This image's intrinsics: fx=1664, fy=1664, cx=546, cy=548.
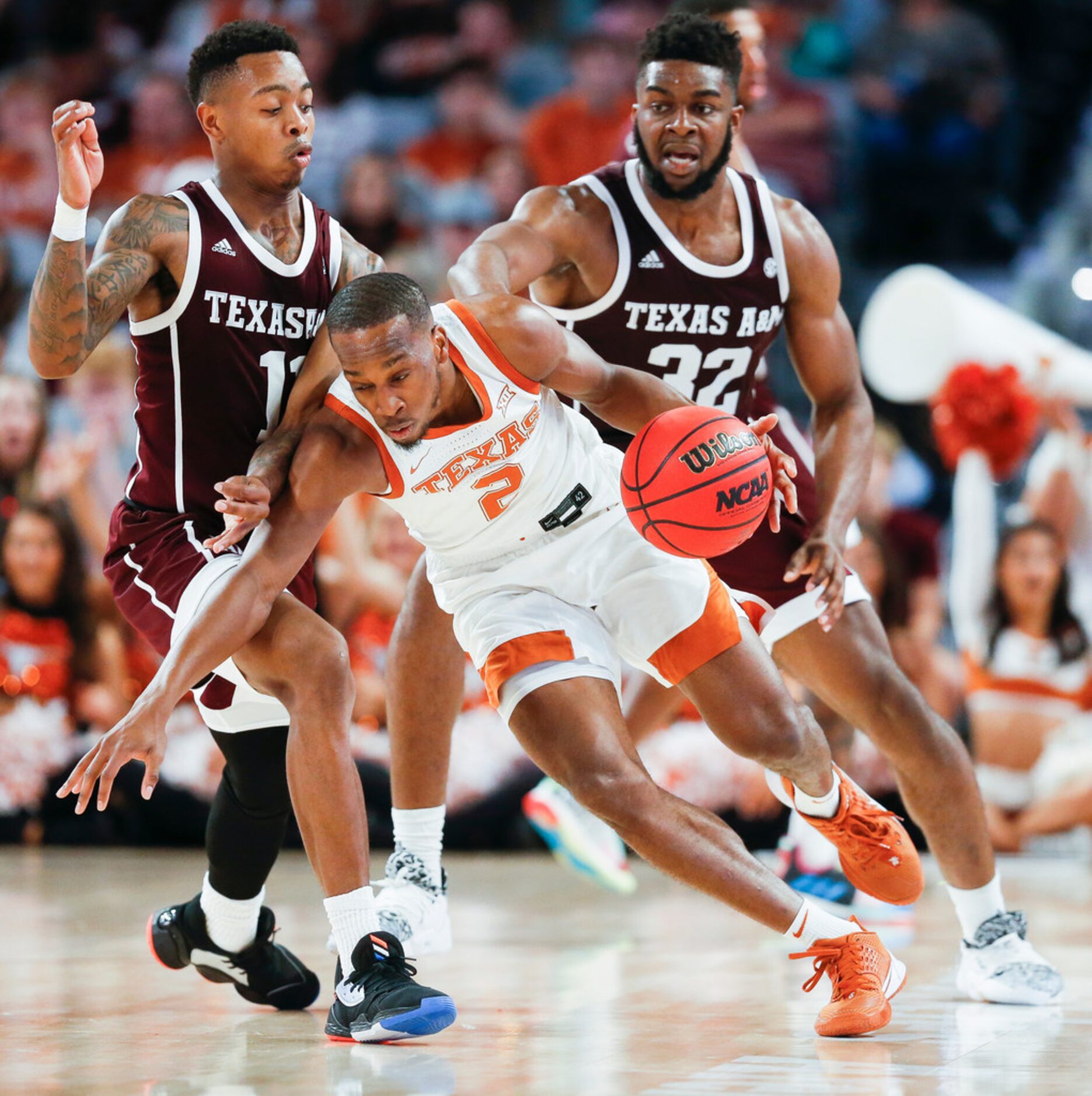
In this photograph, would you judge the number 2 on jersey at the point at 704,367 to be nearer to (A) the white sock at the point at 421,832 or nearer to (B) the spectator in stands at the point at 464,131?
(A) the white sock at the point at 421,832

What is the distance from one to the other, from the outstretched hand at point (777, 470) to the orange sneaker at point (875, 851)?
714 mm

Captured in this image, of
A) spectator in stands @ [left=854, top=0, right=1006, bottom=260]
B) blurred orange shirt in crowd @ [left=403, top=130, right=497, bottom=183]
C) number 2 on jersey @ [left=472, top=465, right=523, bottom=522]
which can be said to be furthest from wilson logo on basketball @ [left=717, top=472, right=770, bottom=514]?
blurred orange shirt in crowd @ [left=403, top=130, right=497, bottom=183]

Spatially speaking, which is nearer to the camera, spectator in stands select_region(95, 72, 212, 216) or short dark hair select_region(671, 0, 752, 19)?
short dark hair select_region(671, 0, 752, 19)

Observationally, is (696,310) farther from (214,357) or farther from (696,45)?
(214,357)

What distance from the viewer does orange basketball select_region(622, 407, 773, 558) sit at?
3.56 meters

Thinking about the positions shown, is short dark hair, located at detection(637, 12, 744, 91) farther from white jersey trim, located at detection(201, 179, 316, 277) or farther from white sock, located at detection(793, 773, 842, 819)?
white sock, located at detection(793, 773, 842, 819)

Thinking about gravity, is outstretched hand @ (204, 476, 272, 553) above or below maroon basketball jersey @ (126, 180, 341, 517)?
below

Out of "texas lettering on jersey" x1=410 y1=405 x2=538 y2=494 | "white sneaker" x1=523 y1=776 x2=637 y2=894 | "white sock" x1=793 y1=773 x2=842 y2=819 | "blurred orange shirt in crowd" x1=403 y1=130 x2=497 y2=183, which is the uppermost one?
"blurred orange shirt in crowd" x1=403 y1=130 x2=497 y2=183

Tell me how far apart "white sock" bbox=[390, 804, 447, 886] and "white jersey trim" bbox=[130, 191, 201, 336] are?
1468 millimetres

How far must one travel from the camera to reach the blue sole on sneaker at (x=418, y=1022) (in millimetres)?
3518

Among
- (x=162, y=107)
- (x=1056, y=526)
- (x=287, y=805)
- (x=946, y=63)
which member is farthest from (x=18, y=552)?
(x=946, y=63)

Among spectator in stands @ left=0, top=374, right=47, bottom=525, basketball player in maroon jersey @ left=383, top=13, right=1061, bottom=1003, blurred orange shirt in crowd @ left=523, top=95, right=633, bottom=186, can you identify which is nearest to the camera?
basketball player in maroon jersey @ left=383, top=13, right=1061, bottom=1003

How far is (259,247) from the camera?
3.96m

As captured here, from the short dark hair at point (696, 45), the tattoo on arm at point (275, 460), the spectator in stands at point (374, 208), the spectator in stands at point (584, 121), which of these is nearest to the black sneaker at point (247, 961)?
the tattoo on arm at point (275, 460)
